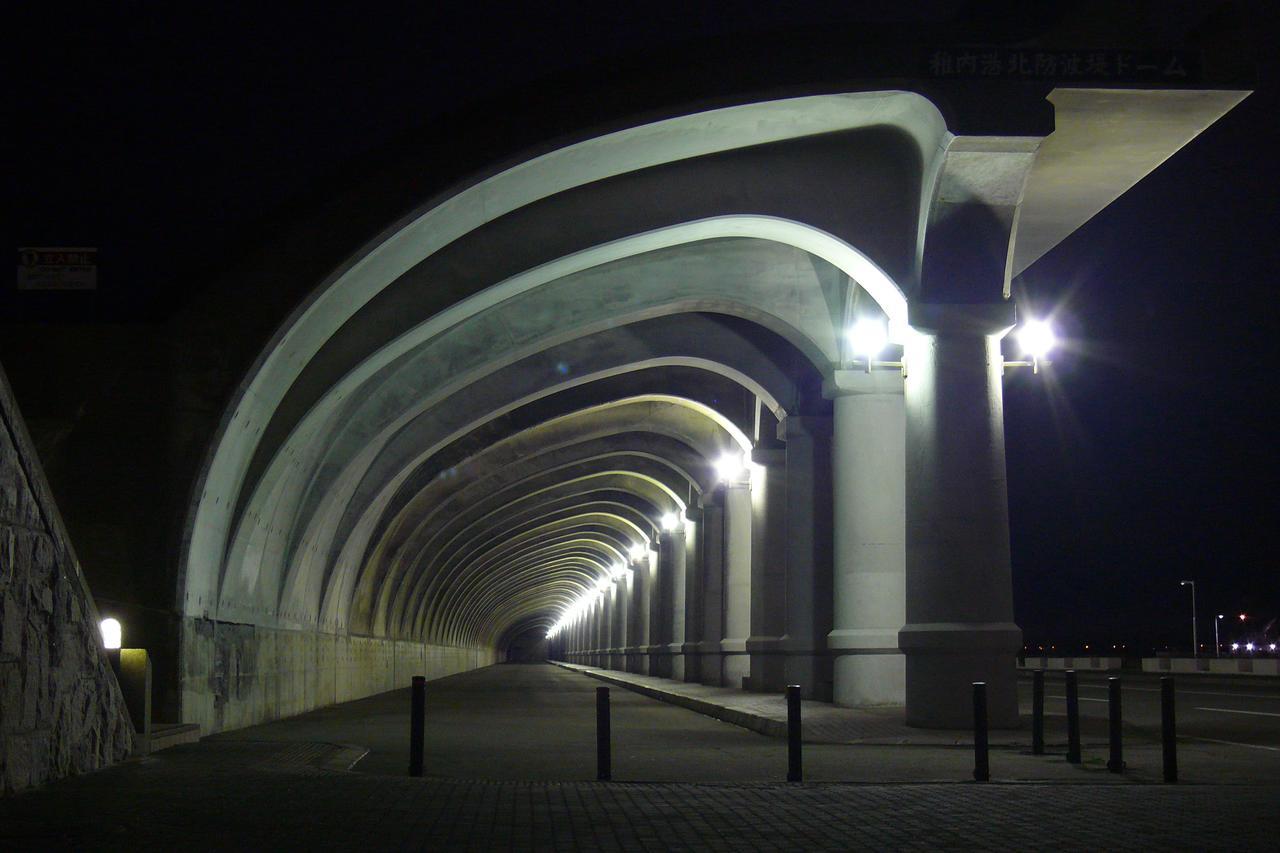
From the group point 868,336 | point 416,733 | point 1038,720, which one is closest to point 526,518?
point 868,336

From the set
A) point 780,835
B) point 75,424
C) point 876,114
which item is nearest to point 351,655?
point 75,424

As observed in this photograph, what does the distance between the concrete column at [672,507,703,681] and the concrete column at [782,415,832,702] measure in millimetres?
13979

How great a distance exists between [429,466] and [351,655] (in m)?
4.27

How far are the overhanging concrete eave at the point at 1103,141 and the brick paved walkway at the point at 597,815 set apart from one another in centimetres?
Answer: 730

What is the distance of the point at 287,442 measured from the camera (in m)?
18.0

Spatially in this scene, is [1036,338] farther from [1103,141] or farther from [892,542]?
[892,542]

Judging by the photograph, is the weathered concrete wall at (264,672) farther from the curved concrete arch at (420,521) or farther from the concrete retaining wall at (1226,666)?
the concrete retaining wall at (1226,666)

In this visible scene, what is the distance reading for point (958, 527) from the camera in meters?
15.5

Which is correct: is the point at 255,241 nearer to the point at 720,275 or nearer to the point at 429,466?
the point at 720,275

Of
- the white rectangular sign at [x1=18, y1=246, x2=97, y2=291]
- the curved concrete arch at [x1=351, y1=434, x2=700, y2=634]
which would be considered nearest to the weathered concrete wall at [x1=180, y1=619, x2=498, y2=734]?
the curved concrete arch at [x1=351, y1=434, x2=700, y2=634]

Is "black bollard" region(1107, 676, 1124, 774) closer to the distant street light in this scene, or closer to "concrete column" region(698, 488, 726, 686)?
the distant street light

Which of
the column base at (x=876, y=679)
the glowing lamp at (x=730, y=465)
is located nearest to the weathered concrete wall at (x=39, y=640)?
the column base at (x=876, y=679)

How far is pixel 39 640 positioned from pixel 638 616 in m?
47.5

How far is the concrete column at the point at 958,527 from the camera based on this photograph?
15336mm
